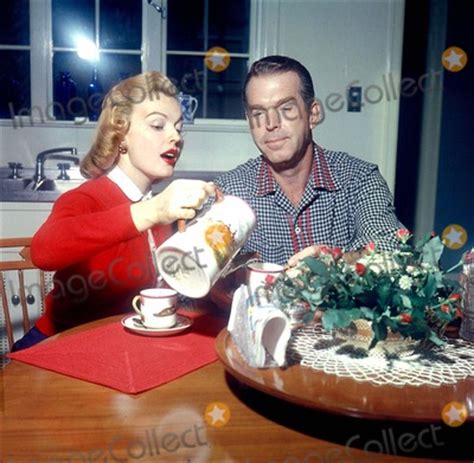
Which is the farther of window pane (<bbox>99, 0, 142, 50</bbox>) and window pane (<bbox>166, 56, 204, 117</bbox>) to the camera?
window pane (<bbox>166, 56, 204, 117</bbox>)

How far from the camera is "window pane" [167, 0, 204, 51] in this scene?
3.28 metres

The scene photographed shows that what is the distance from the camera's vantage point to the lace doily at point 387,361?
89 cm

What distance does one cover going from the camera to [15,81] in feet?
10.6

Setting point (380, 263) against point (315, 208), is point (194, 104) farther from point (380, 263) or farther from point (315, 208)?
point (380, 263)

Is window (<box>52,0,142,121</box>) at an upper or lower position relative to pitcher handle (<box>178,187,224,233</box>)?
upper

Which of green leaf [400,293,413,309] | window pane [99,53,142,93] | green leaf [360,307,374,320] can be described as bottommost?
green leaf [360,307,374,320]

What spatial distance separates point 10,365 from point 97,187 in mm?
601

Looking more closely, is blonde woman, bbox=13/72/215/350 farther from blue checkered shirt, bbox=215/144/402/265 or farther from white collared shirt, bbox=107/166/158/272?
blue checkered shirt, bbox=215/144/402/265

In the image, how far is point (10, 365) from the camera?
1019 millimetres

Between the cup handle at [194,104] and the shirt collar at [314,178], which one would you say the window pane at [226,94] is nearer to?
the cup handle at [194,104]

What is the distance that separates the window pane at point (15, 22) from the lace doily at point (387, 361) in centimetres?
273

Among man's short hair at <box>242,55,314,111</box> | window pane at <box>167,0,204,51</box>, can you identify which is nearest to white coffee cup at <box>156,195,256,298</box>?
man's short hair at <box>242,55,314,111</box>

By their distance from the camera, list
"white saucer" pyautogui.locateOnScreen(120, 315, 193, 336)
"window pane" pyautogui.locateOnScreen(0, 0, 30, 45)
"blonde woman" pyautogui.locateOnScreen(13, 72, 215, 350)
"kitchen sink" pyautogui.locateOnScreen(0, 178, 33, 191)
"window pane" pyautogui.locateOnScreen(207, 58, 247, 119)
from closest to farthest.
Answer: "white saucer" pyautogui.locateOnScreen(120, 315, 193, 336), "blonde woman" pyautogui.locateOnScreen(13, 72, 215, 350), "kitchen sink" pyautogui.locateOnScreen(0, 178, 33, 191), "window pane" pyautogui.locateOnScreen(0, 0, 30, 45), "window pane" pyautogui.locateOnScreen(207, 58, 247, 119)

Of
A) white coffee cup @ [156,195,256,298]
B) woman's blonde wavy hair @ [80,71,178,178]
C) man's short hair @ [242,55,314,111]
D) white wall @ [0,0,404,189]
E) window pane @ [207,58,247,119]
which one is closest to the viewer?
white coffee cup @ [156,195,256,298]
